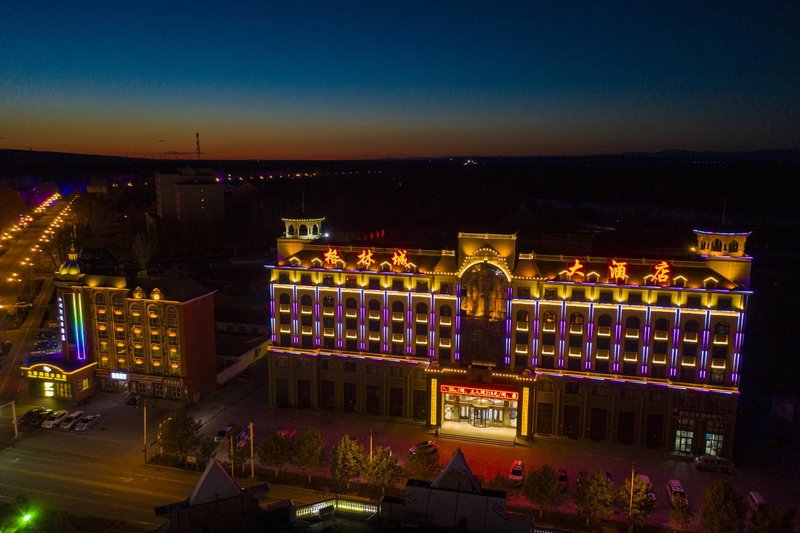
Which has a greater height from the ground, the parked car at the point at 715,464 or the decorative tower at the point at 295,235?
the decorative tower at the point at 295,235

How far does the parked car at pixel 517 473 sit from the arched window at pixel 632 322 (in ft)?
44.8

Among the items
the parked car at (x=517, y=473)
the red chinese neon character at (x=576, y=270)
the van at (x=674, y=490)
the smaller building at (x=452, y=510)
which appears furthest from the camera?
the red chinese neon character at (x=576, y=270)

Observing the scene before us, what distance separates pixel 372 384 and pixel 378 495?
13300mm

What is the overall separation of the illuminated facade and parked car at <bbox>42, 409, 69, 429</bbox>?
17.8 metres

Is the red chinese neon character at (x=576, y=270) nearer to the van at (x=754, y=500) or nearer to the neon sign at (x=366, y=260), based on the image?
the neon sign at (x=366, y=260)

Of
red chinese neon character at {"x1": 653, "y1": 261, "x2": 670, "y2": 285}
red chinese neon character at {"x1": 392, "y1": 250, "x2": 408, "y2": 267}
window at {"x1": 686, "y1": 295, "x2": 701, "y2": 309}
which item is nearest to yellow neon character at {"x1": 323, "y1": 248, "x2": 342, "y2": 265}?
red chinese neon character at {"x1": 392, "y1": 250, "x2": 408, "y2": 267}

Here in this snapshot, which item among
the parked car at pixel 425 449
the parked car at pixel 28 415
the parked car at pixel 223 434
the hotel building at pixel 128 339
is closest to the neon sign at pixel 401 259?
the parked car at pixel 425 449

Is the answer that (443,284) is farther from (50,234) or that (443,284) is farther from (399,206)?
(399,206)

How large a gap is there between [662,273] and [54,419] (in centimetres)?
5142

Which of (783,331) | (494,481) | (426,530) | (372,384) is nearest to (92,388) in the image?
(372,384)

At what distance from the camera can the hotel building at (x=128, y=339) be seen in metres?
55.3

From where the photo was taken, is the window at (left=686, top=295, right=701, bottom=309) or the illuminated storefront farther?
the illuminated storefront

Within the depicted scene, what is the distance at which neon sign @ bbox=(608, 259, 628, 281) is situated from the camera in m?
45.9

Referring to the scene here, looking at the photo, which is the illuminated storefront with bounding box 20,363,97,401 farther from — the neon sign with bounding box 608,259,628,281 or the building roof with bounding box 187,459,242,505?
the neon sign with bounding box 608,259,628,281
